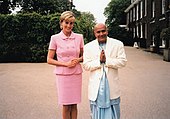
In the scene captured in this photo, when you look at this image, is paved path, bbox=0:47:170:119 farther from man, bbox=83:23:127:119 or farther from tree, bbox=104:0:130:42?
tree, bbox=104:0:130:42

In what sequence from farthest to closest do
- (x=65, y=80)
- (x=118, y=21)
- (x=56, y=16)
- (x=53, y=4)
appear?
(x=118, y=21) < (x=53, y=4) < (x=56, y=16) < (x=65, y=80)

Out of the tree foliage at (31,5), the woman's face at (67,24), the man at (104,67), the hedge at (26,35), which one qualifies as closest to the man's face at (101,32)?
the man at (104,67)

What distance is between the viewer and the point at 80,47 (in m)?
4.61

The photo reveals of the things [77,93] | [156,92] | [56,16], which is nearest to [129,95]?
[156,92]

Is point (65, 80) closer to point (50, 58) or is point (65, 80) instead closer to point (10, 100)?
point (50, 58)

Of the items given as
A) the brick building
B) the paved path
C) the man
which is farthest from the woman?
the brick building

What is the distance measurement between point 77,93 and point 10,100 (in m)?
4.15

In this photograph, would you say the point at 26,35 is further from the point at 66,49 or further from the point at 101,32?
the point at 101,32

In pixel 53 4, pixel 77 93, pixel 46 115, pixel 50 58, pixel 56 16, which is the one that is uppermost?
pixel 53 4

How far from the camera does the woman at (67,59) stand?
175 inches

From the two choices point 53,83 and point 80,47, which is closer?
point 80,47

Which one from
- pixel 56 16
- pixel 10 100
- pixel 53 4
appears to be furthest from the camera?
pixel 53 4

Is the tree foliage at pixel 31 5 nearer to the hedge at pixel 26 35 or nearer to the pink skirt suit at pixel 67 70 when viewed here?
the hedge at pixel 26 35

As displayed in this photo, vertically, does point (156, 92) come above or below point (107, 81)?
below
